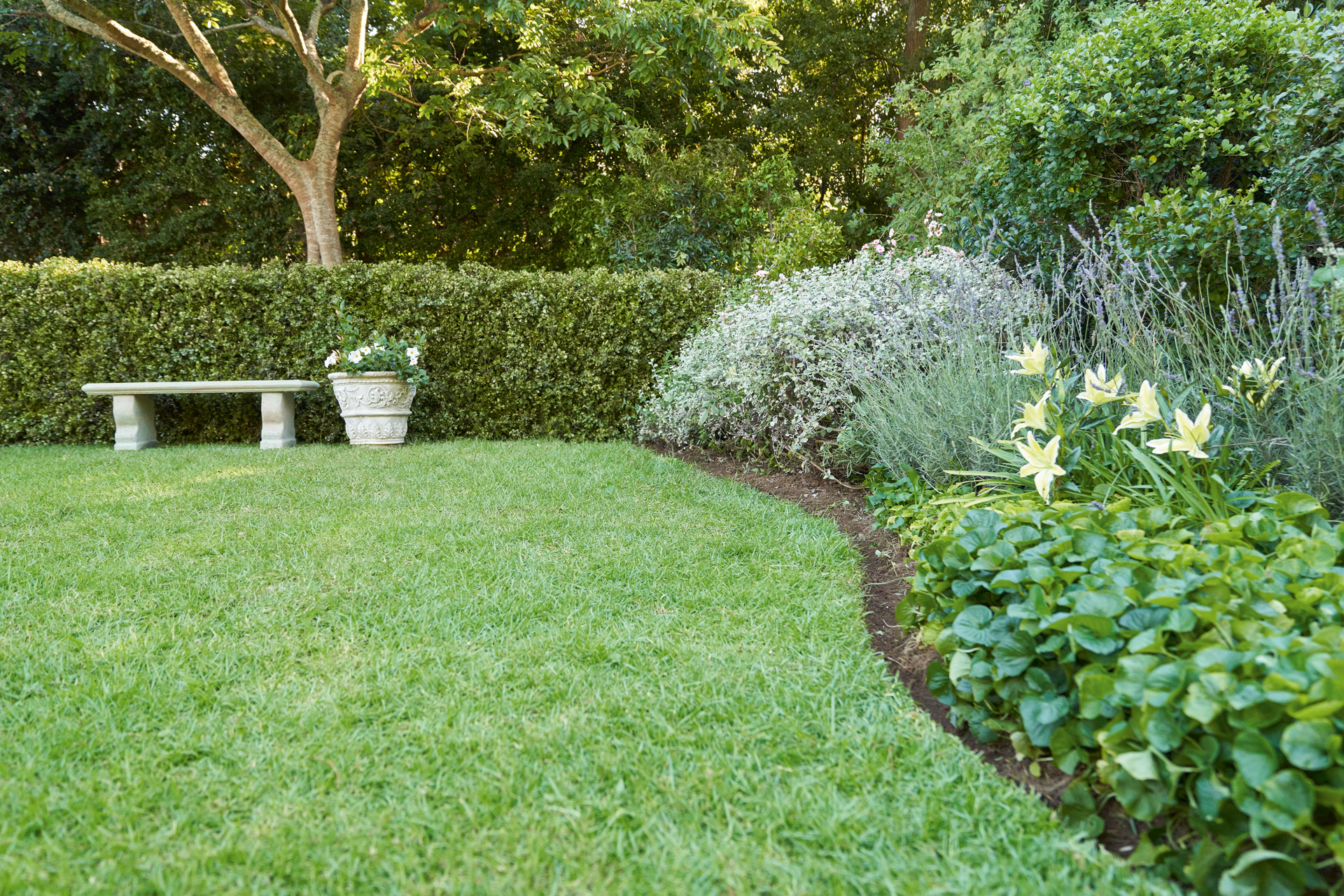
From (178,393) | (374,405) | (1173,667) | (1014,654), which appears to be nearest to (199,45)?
(178,393)

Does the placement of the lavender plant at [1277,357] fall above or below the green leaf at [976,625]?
above

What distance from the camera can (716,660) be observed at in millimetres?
2043

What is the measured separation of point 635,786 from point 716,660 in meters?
0.57

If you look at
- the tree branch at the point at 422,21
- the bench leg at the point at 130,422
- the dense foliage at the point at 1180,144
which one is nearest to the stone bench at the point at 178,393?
→ the bench leg at the point at 130,422

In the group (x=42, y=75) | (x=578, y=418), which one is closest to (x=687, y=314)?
(x=578, y=418)

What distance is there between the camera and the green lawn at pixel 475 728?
1310 millimetres

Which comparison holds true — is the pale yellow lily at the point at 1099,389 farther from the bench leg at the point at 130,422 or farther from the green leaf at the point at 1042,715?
the bench leg at the point at 130,422

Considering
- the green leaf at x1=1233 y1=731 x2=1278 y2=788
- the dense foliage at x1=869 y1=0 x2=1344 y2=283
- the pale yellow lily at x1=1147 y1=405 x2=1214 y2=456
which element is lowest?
the green leaf at x1=1233 y1=731 x2=1278 y2=788

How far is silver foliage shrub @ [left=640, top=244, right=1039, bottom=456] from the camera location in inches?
161

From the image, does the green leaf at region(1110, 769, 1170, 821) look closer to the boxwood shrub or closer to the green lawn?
the boxwood shrub

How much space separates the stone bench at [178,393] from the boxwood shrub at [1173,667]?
6.28m

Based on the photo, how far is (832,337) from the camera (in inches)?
177

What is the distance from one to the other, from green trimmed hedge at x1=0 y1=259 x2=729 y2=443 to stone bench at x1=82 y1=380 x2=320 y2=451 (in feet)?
1.02

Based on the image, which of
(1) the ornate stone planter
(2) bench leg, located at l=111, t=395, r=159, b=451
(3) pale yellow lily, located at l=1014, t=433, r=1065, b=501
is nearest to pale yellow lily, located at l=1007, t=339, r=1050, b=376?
(3) pale yellow lily, located at l=1014, t=433, r=1065, b=501
